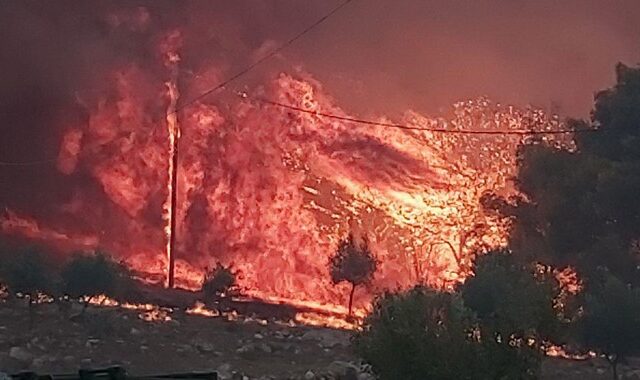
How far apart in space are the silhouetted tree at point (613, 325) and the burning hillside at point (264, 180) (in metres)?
16.5

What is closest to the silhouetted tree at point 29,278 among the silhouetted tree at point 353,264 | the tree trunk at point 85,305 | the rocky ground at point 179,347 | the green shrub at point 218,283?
the rocky ground at point 179,347

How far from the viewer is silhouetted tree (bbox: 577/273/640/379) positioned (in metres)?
28.7

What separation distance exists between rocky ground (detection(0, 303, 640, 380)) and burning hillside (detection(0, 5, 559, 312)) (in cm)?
1200

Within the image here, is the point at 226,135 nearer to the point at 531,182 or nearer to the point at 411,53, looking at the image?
the point at 411,53

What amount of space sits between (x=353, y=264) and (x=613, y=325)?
46.7 ft

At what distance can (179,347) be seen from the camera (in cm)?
2958

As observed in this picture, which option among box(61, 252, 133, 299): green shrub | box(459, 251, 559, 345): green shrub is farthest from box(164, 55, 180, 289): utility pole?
box(459, 251, 559, 345): green shrub

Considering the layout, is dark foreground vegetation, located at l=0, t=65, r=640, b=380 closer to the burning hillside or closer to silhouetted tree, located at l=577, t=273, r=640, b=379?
silhouetted tree, located at l=577, t=273, r=640, b=379

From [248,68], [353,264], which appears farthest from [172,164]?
[353,264]

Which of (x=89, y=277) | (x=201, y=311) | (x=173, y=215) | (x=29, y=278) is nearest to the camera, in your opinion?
(x=29, y=278)

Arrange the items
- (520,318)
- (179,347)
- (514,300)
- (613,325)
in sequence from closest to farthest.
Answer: (520,318)
(514,300)
(613,325)
(179,347)

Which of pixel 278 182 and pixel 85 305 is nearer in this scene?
pixel 85 305

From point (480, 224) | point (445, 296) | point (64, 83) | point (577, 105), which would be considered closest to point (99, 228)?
point (64, 83)

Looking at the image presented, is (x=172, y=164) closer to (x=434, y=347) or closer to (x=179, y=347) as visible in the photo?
(x=179, y=347)
